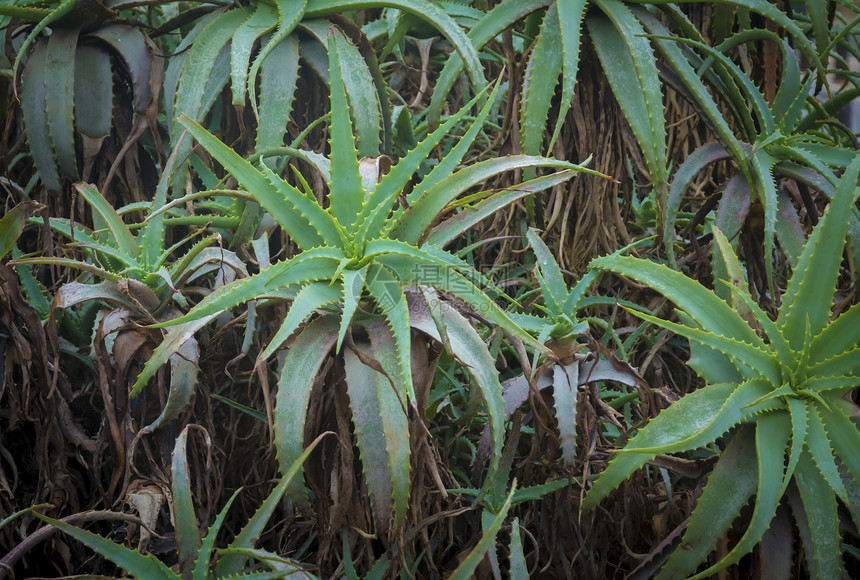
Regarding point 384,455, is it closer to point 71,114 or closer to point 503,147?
point 503,147

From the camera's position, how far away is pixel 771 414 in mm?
828

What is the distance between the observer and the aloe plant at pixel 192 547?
0.78 m

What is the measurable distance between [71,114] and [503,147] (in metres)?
0.71

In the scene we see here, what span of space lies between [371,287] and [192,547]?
14.7 inches

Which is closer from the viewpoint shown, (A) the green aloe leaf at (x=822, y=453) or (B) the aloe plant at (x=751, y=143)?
(A) the green aloe leaf at (x=822, y=453)

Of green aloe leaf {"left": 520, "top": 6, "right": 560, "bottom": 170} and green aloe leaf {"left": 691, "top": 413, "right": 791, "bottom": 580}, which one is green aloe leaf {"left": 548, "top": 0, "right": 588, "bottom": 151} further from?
green aloe leaf {"left": 691, "top": 413, "right": 791, "bottom": 580}

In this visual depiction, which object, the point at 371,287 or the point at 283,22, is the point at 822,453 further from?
the point at 283,22

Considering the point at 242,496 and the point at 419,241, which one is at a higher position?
the point at 419,241

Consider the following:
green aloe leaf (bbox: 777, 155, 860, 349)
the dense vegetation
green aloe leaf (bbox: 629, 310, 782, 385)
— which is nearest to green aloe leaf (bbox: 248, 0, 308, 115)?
the dense vegetation

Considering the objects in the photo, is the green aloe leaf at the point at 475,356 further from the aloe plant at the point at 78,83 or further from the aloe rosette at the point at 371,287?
the aloe plant at the point at 78,83

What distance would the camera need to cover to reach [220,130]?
125cm

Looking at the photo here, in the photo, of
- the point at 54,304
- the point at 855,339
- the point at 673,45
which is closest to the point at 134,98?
the point at 54,304

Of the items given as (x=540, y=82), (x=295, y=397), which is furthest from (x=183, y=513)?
(x=540, y=82)

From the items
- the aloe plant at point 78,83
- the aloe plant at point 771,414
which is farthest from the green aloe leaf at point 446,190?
the aloe plant at point 78,83
